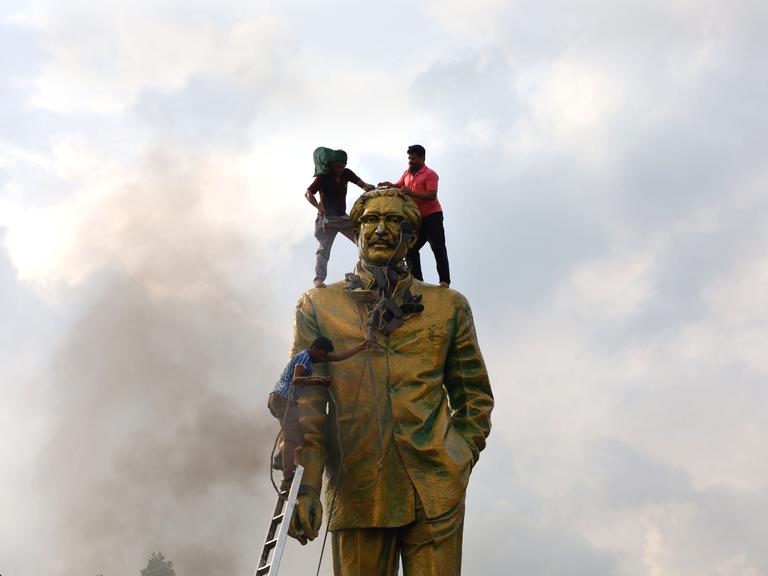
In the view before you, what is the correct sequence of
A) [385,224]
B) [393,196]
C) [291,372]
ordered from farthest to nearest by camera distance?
[393,196] → [385,224] → [291,372]

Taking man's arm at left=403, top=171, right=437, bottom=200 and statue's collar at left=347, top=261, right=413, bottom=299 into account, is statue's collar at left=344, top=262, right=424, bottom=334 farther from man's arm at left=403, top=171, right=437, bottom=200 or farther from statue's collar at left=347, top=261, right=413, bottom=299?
man's arm at left=403, top=171, right=437, bottom=200

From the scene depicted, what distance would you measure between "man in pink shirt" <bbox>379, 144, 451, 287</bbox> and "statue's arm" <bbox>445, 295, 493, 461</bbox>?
0.89 meters

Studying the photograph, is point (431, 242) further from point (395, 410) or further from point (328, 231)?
point (395, 410)

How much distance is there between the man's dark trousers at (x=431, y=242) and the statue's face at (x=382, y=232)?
0.75 meters

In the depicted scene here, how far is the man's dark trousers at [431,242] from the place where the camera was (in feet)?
40.5

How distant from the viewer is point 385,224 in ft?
37.9

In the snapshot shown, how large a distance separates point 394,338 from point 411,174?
209cm

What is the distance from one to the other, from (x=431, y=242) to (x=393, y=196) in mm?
944

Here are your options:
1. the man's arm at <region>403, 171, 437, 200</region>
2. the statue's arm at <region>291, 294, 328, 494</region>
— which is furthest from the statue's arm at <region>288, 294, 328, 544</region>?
the man's arm at <region>403, 171, 437, 200</region>

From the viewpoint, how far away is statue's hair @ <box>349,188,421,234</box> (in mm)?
11703

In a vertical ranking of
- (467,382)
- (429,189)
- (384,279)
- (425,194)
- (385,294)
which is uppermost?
(429,189)

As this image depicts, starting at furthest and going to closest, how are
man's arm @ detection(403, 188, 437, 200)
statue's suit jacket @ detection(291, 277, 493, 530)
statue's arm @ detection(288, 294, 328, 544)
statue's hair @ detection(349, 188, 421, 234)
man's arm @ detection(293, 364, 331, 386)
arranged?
man's arm @ detection(403, 188, 437, 200)
statue's hair @ detection(349, 188, 421, 234)
statue's suit jacket @ detection(291, 277, 493, 530)
man's arm @ detection(293, 364, 331, 386)
statue's arm @ detection(288, 294, 328, 544)

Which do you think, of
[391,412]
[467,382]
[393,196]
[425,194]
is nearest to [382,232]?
[393,196]

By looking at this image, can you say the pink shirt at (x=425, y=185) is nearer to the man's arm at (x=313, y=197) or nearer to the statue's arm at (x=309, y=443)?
the man's arm at (x=313, y=197)
